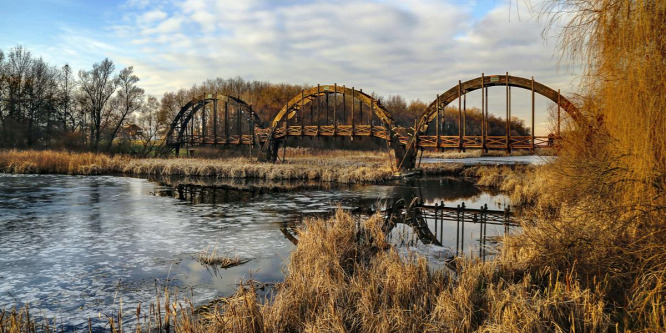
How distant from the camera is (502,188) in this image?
79.5 feet

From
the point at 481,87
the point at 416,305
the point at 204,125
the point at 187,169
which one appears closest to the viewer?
the point at 416,305

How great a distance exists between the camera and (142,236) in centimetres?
1206

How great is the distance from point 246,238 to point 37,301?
534 cm

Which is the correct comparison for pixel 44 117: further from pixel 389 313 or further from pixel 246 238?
pixel 389 313

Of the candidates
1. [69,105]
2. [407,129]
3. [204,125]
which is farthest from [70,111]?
[407,129]

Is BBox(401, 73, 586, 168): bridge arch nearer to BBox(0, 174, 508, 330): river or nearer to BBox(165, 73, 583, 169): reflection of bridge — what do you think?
BBox(165, 73, 583, 169): reflection of bridge

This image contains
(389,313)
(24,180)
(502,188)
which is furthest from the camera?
(24,180)

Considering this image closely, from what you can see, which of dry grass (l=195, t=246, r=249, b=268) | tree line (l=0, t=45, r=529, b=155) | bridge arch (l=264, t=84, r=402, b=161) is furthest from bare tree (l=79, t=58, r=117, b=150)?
dry grass (l=195, t=246, r=249, b=268)

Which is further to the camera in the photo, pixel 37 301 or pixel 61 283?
pixel 61 283

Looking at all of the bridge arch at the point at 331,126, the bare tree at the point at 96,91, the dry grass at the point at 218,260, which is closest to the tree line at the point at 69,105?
the bare tree at the point at 96,91

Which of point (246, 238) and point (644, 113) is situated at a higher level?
point (644, 113)

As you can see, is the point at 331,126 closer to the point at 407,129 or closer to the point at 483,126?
the point at 407,129

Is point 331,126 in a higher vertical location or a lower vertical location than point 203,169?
higher

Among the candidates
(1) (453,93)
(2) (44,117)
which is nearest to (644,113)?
(1) (453,93)
